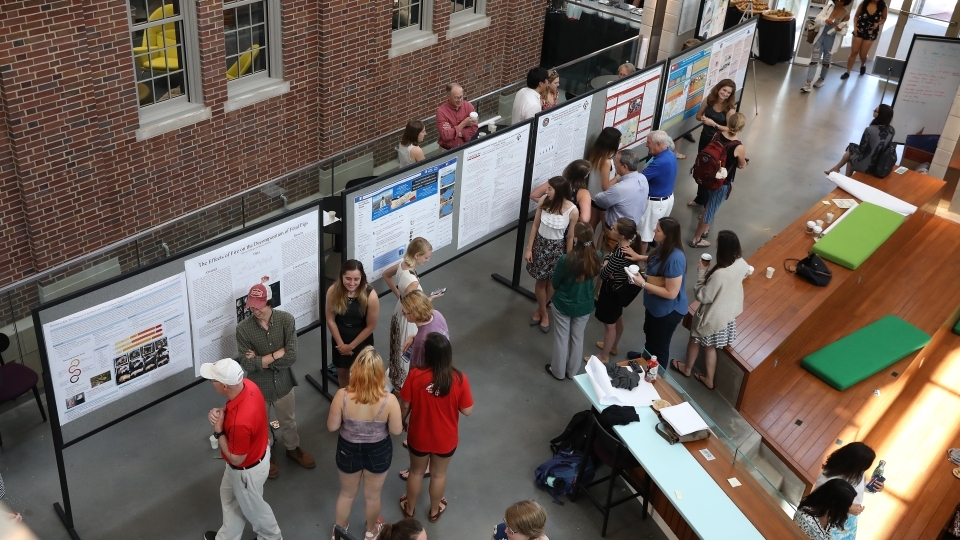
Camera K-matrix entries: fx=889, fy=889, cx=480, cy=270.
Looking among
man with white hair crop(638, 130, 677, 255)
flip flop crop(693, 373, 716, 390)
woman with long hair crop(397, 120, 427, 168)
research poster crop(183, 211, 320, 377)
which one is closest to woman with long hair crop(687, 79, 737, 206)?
man with white hair crop(638, 130, 677, 255)

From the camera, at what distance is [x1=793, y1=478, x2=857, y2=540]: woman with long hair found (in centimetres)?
573

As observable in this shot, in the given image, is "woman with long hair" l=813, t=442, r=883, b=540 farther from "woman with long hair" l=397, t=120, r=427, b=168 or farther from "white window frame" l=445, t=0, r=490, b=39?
"white window frame" l=445, t=0, r=490, b=39

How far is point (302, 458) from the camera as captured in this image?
724 centimetres

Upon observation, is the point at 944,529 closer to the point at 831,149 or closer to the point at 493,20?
the point at 831,149

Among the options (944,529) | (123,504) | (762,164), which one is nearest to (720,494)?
(944,529)

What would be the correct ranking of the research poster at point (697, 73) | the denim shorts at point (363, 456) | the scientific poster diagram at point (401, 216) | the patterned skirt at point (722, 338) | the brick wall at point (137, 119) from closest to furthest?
1. the denim shorts at point (363, 456)
2. the scientific poster diagram at point (401, 216)
3. the brick wall at point (137, 119)
4. the patterned skirt at point (722, 338)
5. the research poster at point (697, 73)

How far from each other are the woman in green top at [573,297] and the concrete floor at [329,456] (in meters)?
0.28

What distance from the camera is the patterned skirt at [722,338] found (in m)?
8.15

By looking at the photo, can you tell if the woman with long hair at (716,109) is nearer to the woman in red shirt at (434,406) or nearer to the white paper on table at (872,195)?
the white paper on table at (872,195)

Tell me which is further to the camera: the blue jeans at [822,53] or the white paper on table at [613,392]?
the blue jeans at [822,53]

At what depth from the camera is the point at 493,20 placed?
13.3 meters

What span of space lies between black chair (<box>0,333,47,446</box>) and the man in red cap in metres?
2.03

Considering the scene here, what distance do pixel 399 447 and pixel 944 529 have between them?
456 cm

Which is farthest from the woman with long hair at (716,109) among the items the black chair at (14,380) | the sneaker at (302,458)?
the black chair at (14,380)
